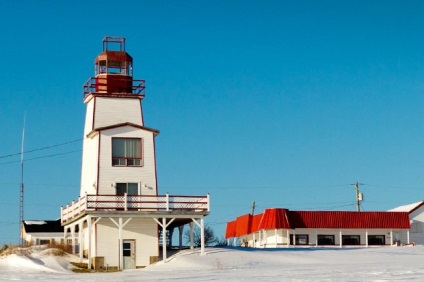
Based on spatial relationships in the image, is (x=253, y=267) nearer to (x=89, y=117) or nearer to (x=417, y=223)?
(x=89, y=117)

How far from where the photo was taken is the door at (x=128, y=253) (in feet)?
187

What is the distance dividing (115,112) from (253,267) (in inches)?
590

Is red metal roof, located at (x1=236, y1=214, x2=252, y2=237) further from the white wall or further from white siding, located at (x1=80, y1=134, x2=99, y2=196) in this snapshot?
white siding, located at (x1=80, y1=134, x2=99, y2=196)

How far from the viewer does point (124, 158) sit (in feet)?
193

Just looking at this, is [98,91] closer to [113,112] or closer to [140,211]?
[113,112]

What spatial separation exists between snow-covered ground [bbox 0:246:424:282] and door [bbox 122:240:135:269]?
2.15 metres

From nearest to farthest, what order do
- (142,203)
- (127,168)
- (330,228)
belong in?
(142,203)
(127,168)
(330,228)

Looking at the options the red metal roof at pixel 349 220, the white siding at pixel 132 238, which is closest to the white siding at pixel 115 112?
the white siding at pixel 132 238

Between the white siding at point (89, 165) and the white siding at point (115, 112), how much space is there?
146 centimetres

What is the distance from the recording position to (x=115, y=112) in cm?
6091

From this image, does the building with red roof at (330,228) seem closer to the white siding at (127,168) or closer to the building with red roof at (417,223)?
the building with red roof at (417,223)

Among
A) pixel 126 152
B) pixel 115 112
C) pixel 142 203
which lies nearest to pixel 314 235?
pixel 115 112

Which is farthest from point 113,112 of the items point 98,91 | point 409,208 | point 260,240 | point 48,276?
point 409,208

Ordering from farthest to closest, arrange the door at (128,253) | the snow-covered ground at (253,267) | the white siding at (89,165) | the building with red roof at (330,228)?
the building with red roof at (330,228) < the white siding at (89,165) < the door at (128,253) < the snow-covered ground at (253,267)
